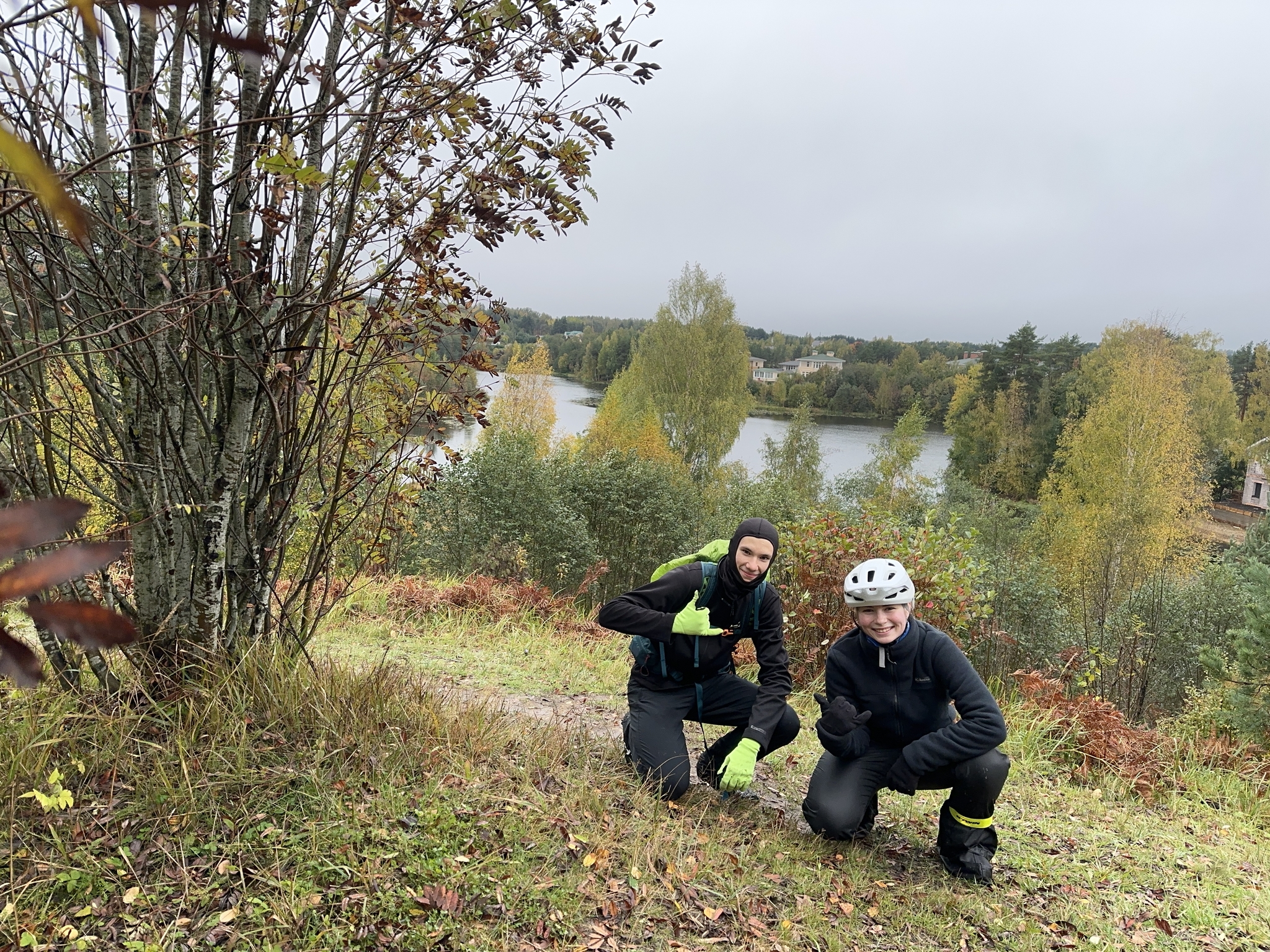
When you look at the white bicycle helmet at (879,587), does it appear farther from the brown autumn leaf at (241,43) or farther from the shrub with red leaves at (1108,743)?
the brown autumn leaf at (241,43)

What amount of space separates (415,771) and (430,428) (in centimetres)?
128

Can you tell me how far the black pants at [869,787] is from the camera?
308 cm

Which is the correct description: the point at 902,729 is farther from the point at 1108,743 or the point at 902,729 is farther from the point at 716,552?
the point at 1108,743

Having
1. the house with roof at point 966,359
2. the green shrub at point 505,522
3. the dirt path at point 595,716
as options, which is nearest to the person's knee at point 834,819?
the dirt path at point 595,716

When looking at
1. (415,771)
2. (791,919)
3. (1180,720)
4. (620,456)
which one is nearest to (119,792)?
(415,771)

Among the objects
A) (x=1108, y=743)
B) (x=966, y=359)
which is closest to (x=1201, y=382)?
(x=1108, y=743)

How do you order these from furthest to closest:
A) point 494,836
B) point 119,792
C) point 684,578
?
1. point 684,578
2. point 494,836
3. point 119,792

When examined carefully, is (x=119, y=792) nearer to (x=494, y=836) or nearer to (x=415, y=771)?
(x=415, y=771)

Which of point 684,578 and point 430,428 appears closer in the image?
point 430,428

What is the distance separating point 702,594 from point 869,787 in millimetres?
1094

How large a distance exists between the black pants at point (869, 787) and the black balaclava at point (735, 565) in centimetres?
83

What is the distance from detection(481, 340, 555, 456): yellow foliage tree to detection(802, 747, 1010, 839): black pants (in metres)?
24.6

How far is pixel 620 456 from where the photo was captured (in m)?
17.3

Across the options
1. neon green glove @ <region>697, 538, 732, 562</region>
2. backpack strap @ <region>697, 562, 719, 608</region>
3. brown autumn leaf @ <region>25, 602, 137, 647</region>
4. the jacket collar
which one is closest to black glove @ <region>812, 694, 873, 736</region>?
the jacket collar
